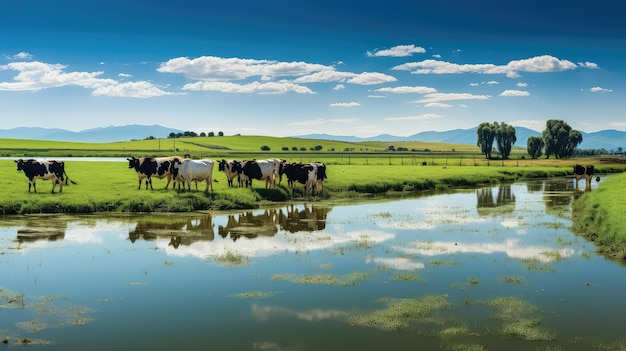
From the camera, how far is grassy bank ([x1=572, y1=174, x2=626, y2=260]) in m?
18.3

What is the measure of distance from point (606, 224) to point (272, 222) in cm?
1375

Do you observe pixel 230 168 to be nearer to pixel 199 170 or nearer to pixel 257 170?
pixel 257 170

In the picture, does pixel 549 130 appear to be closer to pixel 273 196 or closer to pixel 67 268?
pixel 273 196

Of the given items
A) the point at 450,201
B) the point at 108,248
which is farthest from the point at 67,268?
the point at 450,201

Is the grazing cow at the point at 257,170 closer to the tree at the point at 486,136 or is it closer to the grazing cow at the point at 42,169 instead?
the grazing cow at the point at 42,169

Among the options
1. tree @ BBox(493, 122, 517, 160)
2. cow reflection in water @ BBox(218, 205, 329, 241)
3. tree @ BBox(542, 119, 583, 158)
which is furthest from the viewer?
tree @ BBox(493, 122, 517, 160)

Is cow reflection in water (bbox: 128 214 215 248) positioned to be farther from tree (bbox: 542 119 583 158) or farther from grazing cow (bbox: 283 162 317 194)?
tree (bbox: 542 119 583 158)

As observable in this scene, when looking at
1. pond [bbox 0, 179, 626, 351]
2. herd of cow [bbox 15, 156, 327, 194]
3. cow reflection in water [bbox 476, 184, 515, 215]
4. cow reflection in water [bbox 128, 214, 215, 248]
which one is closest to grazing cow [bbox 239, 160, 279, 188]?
herd of cow [bbox 15, 156, 327, 194]

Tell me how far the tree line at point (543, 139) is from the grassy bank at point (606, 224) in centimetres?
9921

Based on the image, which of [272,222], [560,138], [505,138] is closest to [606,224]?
[272,222]

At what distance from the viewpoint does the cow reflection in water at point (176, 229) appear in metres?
20.3

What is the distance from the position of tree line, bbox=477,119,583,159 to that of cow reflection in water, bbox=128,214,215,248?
372 ft

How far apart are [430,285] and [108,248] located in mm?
10799

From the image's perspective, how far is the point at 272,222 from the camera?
25000 mm
